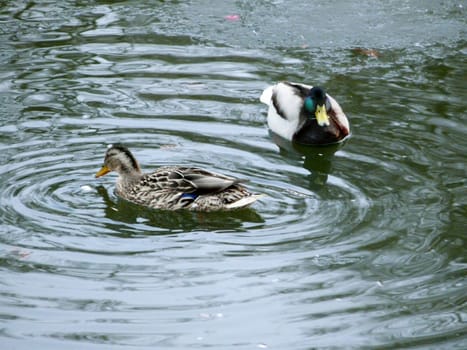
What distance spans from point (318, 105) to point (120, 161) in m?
2.61

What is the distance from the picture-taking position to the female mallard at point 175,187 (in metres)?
8.06

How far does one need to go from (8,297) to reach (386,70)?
6209 mm

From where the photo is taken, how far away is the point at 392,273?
690cm

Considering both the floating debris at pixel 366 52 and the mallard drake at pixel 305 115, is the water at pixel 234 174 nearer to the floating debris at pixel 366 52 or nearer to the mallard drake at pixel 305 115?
the floating debris at pixel 366 52

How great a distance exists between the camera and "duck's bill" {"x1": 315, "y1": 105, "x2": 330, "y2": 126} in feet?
33.3

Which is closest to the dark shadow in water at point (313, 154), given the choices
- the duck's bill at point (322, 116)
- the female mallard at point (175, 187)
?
the duck's bill at point (322, 116)

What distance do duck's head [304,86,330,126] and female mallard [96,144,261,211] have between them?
229cm

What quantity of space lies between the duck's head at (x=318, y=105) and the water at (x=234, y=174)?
1.09 feet

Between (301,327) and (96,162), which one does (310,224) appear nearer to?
(301,327)

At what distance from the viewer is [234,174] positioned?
28.8 ft

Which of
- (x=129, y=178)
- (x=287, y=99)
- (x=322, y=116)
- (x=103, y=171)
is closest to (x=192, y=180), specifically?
(x=129, y=178)

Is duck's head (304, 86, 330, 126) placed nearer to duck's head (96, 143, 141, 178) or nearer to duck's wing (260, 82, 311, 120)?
duck's wing (260, 82, 311, 120)

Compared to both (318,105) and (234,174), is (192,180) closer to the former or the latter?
(234,174)

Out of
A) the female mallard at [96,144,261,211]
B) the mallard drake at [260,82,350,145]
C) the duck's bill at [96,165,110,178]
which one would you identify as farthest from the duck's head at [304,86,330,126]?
the duck's bill at [96,165,110,178]
